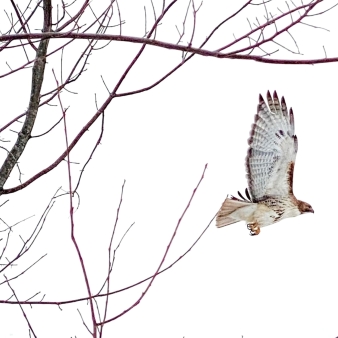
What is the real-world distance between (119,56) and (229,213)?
5420 mm

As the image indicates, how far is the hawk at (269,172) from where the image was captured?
3.49 m

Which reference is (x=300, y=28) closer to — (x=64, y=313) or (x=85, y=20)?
(x=85, y=20)

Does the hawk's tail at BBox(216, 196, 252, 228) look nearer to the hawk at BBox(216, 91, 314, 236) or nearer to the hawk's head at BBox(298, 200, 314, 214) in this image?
the hawk at BBox(216, 91, 314, 236)

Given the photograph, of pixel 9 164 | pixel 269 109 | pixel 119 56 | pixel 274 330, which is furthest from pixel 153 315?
pixel 119 56

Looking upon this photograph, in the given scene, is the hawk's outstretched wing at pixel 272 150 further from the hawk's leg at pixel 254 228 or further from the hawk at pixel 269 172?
the hawk's leg at pixel 254 228

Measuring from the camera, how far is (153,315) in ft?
16.6

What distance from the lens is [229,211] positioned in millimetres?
3643

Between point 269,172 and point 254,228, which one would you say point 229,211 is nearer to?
point 254,228

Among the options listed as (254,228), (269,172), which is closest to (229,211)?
(254,228)

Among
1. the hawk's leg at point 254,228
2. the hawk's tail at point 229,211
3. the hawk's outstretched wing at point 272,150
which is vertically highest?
the hawk's outstretched wing at point 272,150

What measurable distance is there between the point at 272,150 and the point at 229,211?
35cm

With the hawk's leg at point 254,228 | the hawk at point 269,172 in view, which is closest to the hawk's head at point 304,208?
the hawk at point 269,172

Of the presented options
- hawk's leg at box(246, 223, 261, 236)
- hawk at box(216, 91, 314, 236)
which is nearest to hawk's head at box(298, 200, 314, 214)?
hawk at box(216, 91, 314, 236)

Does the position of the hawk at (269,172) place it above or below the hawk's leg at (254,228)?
above
